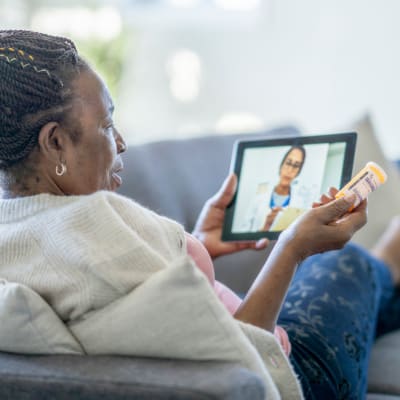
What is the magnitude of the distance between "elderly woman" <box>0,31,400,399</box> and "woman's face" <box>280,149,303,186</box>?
7.0 inches

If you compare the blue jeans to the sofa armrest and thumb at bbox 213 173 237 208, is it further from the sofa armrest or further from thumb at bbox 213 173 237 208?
the sofa armrest

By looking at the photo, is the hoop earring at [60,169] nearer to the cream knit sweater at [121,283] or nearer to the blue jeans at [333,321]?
the cream knit sweater at [121,283]

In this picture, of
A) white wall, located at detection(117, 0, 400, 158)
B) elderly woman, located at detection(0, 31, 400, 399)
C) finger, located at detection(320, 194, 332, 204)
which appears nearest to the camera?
elderly woman, located at detection(0, 31, 400, 399)

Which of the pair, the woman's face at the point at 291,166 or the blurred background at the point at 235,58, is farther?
the blurred background at the point at 235,58

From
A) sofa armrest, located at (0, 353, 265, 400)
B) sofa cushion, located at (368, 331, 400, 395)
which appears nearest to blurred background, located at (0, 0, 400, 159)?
sofa cushion, located at (368, 331, 400, 395)

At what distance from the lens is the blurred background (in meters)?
3.42

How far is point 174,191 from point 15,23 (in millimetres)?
2546

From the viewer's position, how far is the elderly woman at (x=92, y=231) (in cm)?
87

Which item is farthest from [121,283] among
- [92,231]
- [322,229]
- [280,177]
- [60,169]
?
[280,177]

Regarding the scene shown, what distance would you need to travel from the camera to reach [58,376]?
82cm

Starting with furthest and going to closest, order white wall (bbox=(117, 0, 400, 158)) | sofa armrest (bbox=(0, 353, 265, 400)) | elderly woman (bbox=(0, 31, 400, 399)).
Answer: white wall (bbox=(117, 0, 400, 158)), elderly woman (bbox=(0, 31, 400, 399)), sofa armrest (bbox=(0, 353, 265, 400))

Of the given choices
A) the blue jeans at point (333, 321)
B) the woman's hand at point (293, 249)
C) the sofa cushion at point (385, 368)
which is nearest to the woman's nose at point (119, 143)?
the woman's hand at point (293, 249)

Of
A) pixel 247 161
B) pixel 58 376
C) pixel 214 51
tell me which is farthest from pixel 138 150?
pixel 214 51

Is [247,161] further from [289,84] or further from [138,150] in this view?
[289,84]
